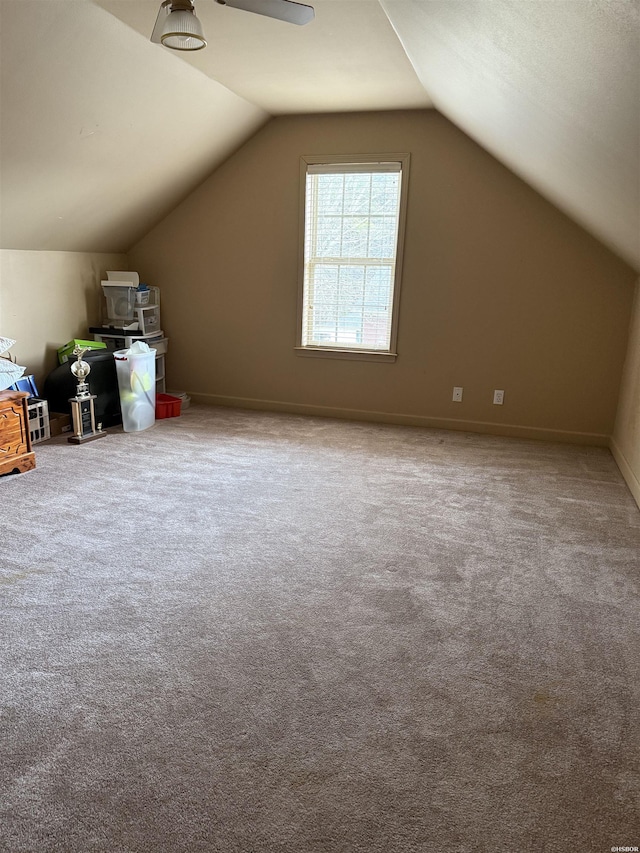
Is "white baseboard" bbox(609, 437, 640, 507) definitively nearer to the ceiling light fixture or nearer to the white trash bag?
the ceiling light fixture

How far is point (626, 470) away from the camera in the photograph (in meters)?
3.75

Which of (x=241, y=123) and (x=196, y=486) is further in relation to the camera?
(x=241, y=123)

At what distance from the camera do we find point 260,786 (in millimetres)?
1463

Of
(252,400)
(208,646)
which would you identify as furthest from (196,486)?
(252,400)

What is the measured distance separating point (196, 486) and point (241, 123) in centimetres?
294

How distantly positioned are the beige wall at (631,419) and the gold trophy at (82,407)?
3673mm

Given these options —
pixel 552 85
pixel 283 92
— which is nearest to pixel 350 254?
pixel 283 92

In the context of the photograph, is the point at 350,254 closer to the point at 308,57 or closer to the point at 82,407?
the point at 308,57

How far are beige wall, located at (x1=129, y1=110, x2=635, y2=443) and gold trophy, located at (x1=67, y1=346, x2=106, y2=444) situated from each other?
136cm

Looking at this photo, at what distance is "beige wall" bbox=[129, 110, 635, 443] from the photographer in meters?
4.31

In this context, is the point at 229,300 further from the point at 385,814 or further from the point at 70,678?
the point at 385,814

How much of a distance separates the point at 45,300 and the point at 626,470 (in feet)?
14.4

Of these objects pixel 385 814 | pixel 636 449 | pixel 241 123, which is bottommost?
pixel 385 814

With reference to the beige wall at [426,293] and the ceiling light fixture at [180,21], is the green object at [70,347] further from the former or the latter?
the ceiling light fixture at [180,21]
